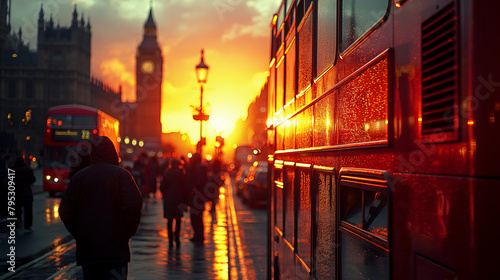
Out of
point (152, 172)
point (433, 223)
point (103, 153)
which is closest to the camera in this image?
point (433, 223)

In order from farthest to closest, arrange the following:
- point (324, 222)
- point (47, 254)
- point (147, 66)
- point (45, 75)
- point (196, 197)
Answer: point (147, 66)
point (45, 75)
point (196, 197)
point (47, 254)
point (324, 222)

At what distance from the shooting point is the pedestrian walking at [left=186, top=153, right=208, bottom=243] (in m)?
12.6

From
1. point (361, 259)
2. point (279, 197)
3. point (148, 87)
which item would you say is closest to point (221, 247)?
point (279, 197)

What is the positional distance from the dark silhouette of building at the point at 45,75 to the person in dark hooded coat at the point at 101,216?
254 feet

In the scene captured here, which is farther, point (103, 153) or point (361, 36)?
point (103, 153)

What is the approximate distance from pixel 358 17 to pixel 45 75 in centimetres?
Answer: 9273

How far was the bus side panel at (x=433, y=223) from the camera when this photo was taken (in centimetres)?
172

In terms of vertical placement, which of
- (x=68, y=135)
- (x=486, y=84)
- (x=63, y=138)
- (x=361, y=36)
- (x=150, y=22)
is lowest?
(x=486, y=84)

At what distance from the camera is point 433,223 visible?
192cm

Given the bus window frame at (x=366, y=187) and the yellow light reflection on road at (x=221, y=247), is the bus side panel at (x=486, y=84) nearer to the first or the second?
the bus window frame at (x=366, y=187)

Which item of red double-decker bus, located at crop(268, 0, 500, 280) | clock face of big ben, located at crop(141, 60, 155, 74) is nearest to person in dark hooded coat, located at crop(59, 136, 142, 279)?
red double-decker bus, located at crop(268, 0, 500, 280)

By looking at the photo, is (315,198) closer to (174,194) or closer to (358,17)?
(358,17)

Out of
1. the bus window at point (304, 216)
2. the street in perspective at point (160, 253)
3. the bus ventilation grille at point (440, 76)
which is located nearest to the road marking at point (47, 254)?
the street in perspective at point (160, 253)

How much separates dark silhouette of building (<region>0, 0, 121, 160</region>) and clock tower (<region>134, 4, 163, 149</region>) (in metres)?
63.5
